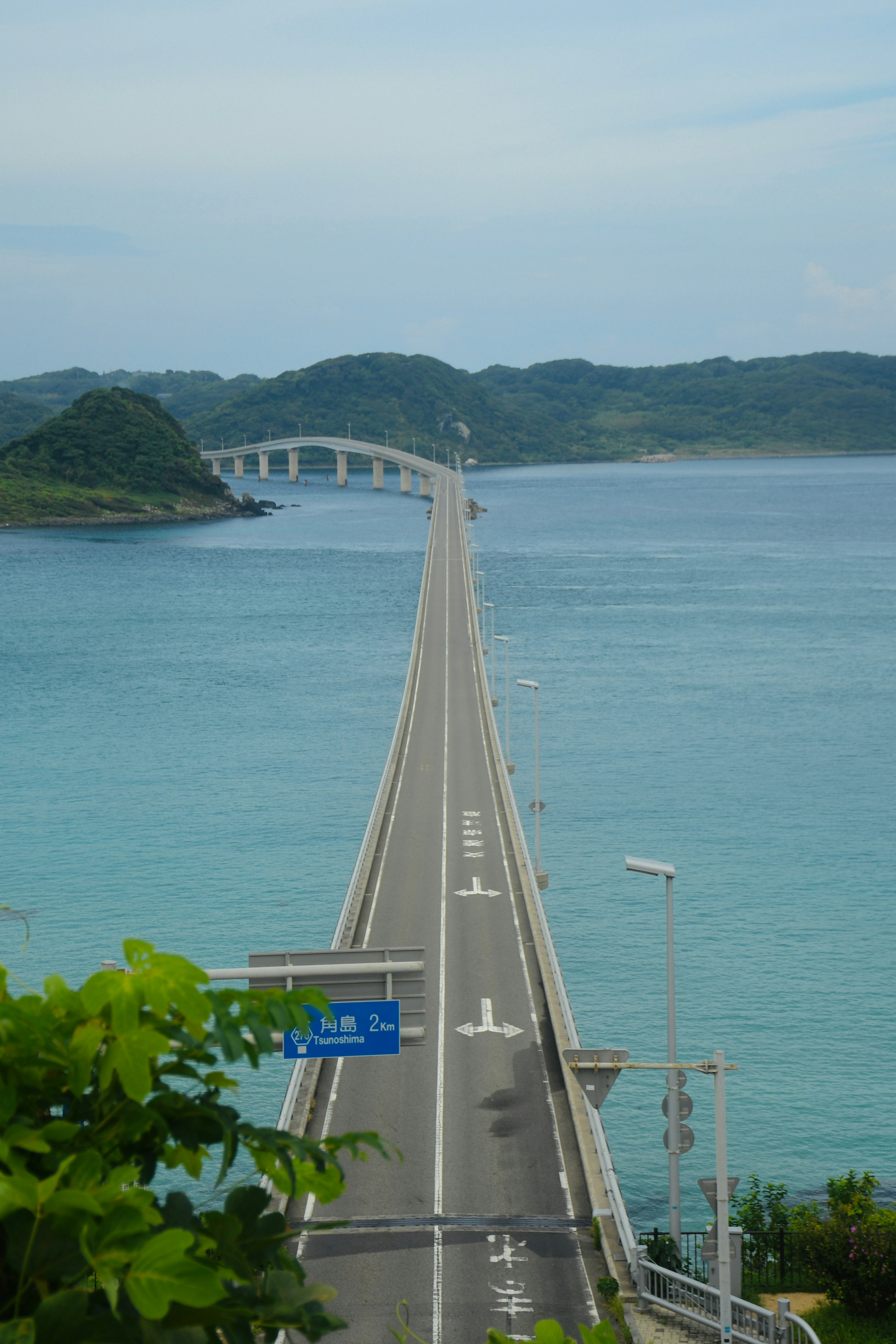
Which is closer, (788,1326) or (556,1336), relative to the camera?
(556,1336)

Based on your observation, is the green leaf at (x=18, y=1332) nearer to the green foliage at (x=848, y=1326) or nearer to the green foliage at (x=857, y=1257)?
the green foliage at (x=848, y=1326)

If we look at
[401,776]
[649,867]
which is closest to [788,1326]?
[649,867]

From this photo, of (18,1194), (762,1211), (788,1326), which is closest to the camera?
(18,1194)

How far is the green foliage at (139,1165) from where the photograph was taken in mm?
3859

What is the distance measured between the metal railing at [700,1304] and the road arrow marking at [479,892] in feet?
68.4

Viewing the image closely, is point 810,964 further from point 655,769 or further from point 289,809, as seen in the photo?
point 289,809

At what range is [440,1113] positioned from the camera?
2647 centimetres

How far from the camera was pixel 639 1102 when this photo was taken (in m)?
36.3

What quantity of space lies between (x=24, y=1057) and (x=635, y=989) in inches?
1554

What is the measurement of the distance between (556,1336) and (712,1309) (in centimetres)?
1647

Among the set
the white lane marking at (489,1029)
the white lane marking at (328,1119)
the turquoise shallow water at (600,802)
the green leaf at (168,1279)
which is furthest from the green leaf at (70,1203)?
the turquoise shallow water at (600,802)

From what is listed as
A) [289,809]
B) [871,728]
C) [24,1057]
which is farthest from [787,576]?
[24,1057]

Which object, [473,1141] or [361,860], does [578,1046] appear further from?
[361,860]

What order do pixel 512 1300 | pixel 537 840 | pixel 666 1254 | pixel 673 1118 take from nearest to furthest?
pixel 512 1300, pixel 666 1254, pixel 673 1118, pixel 537 840
